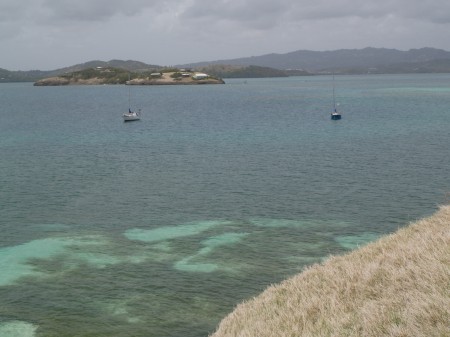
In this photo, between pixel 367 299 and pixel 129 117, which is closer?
pixel 367 299

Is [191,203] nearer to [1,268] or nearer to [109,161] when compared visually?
[1,268]

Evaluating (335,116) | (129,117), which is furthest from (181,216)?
(129,117)

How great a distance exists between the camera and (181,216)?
46.3m

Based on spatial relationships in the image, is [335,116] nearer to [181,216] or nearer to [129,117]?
[129,117]

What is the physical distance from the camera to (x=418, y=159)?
69.4m

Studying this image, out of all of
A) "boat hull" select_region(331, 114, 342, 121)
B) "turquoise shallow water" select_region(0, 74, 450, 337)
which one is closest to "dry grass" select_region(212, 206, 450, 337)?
"turquoise shallow water" select_region(0, 74, 450, 337)

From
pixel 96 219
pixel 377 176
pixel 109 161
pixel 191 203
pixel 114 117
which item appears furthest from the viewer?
pixel 114 117

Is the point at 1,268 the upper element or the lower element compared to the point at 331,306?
lower

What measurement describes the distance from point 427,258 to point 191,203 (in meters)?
32.4

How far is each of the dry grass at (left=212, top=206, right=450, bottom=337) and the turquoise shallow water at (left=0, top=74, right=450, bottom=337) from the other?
21.7ft

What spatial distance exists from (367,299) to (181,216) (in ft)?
96.7

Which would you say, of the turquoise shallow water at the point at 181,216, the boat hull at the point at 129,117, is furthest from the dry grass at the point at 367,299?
the boat hull at the point at 129,117

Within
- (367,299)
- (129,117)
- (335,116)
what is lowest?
(335,116)

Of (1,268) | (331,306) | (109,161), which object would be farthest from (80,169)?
(331,306)
